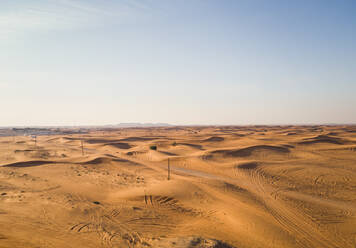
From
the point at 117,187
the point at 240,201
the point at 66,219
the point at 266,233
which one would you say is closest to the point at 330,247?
the point at 266,233

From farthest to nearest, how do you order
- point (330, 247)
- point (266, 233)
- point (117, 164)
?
point (117, 164), point (266, 233), point (330, 247)

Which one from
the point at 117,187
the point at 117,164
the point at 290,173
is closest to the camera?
the point at 117,187

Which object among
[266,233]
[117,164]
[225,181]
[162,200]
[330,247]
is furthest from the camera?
[117,164]

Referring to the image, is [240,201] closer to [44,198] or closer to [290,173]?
[290,173]

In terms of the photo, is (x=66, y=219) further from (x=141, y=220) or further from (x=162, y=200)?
(x=162, y=200)

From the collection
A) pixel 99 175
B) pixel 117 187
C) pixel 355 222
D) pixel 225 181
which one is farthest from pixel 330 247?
pixel 99 175

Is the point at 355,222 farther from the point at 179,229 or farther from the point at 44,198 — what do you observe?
the point at 44,198

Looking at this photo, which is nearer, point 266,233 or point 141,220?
point 266,233

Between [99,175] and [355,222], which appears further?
[99,175]

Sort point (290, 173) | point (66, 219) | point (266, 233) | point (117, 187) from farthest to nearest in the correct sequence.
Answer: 1. point (290, 173)
2. point (117, 187)
3. point (66, 219)
4. point (266, 233)
